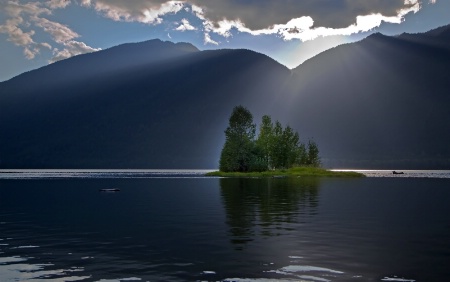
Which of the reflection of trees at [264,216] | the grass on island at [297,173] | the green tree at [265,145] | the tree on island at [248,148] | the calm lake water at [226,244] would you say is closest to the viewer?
the calm lake water at [226,244]

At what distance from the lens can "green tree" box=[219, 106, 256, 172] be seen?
180m

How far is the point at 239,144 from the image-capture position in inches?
7082

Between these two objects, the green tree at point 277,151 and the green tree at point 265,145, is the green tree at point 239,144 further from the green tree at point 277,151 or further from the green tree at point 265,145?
the green tree at point 277,151

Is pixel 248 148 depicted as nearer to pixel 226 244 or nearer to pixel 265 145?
pixel 265 145

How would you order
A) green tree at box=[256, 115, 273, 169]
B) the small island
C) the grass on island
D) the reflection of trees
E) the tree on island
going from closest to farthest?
the reflection of trees < the grass on island < the small island < the tree on island < green tree at box=[256, 115, 273, 169]

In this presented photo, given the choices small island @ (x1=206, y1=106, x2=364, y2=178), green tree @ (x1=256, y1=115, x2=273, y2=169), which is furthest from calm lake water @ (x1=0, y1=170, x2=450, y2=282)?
green tree @ (x1=256, y1=115, x2=273, y2=169)

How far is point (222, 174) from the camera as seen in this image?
601 feet

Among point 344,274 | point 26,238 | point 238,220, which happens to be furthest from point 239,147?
point 344,274

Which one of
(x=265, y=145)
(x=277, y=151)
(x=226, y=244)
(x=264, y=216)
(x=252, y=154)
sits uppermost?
(x=265, y=145)

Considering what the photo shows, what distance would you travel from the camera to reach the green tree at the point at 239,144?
180250 mm

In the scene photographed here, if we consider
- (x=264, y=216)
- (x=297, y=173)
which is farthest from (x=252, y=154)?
(x=264, y=216)

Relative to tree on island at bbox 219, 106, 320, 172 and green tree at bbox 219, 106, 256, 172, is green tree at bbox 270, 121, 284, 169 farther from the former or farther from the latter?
green tree at bbox 219, 106, 256, 172

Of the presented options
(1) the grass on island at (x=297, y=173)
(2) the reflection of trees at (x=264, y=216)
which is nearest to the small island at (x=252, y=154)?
(1) the grass on island at (x=297, y=173)

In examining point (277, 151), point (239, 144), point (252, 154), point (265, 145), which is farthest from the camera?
point (277, 151)
